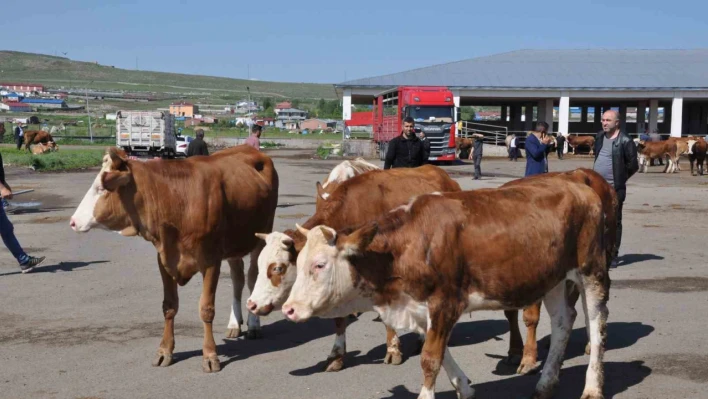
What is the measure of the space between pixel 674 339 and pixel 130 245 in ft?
34.1

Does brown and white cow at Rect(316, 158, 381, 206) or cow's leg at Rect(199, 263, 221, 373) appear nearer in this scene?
cow's leg at Rect(199, 263, 221, 373)

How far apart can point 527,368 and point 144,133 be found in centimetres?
5251

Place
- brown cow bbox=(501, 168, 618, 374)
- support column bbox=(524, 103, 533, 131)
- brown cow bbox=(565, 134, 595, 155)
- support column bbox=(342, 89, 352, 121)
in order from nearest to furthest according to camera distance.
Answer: brown cow bbox=(501, 168, 618, 374)
brown cow bbox=(565, 134, 595, 155)
support column bbox=(342, 89, 352, 121)
support column bbox=(524, 103, 533, 131)

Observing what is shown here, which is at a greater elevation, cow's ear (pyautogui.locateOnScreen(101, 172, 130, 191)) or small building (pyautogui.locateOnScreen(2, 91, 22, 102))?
small building (pyautogui.locateOnScreen(2, 91, 22, 102))

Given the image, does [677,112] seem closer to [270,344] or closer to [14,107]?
[270,344]

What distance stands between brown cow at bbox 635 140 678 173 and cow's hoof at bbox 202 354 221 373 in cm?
3608

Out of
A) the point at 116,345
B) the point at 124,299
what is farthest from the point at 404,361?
the point at 124,299

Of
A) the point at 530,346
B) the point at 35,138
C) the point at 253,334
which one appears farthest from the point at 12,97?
the point at 530,346

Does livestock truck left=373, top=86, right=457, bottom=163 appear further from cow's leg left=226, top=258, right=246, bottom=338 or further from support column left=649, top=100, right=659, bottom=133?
cow's leg left=226, top=258, right=246, bottom=338

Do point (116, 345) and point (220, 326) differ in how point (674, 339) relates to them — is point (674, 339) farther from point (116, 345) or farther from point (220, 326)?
point (116, 345)

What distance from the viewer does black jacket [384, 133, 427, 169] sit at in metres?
11.8

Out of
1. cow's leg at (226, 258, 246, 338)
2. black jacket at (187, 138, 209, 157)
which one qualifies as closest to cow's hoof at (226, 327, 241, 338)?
cow's leg at (226, 258, 246, 338)

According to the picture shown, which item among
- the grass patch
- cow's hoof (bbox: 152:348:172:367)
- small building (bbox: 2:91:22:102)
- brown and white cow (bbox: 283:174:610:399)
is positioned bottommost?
the grass patch

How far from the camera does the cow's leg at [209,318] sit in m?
7.99
